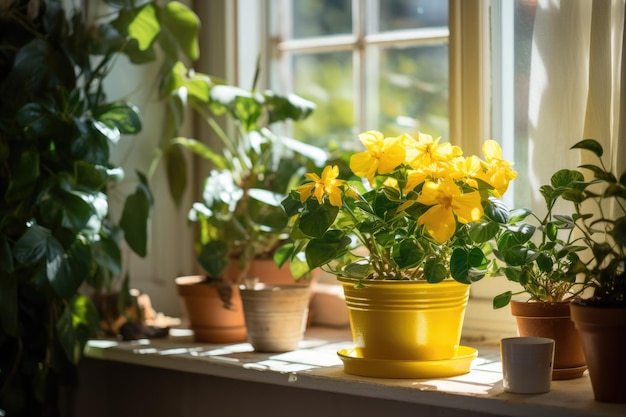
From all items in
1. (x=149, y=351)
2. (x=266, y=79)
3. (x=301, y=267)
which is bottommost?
(x=149, y=351)

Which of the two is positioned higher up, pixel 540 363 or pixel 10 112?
pixel 10 112

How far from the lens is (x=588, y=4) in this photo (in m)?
1.53

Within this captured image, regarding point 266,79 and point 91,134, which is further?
point 266,79

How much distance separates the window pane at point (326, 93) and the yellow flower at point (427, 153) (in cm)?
67

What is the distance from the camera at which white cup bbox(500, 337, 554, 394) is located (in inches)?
54.3

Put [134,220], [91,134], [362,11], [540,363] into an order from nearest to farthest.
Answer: [540,363], [91,134], [134,220], [362,11]

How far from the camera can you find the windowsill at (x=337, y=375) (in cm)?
135

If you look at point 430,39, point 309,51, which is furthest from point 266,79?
point 430,39

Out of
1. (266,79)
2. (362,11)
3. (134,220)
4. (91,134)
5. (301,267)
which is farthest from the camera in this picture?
(266,79)

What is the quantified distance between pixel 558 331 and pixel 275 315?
21.2 inches

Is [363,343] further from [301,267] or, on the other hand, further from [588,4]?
[588,4]

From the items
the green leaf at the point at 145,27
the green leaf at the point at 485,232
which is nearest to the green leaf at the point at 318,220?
Result: the green leaf at the point at 485,232

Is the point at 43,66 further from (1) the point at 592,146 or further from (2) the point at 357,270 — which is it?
(1) the point at 592,146

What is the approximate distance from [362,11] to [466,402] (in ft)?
3.39
